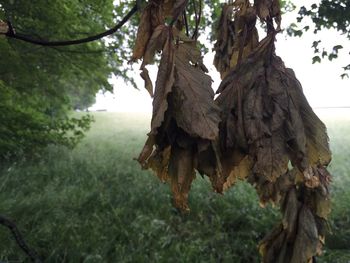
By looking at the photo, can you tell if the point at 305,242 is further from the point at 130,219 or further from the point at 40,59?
the point at 40,59

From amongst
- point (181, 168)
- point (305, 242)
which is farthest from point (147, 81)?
point (305, 242)

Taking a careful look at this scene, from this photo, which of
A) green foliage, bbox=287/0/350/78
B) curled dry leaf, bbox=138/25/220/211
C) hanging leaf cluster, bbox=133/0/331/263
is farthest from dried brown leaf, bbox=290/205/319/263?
green foliage, bbox=287/0/350/78

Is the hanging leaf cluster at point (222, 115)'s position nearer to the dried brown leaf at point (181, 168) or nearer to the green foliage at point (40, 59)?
the dried brown leaf at point (181, 168)

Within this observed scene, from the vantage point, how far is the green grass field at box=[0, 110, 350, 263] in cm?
436

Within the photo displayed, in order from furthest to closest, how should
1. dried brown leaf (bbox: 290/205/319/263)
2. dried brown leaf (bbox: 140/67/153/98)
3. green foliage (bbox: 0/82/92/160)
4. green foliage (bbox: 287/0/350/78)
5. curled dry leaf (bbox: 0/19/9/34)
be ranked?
green foliage (bbox: 0/82/92/160)
green foliage (bbox: 287/0/350/78)
dried brown leaf (bbox: 290/205/319/263)
curled dry leaf (bbox: 0/19/9/34)
dried brown leaf (bbox: 140/67/153/98)

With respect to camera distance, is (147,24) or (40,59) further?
(40,59)

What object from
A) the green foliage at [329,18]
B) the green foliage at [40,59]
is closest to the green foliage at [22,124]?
the green foliage at [40,59]

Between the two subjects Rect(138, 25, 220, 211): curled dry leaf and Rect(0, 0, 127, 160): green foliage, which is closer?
Rect(138, 25, 220, 211): curled dry leaf

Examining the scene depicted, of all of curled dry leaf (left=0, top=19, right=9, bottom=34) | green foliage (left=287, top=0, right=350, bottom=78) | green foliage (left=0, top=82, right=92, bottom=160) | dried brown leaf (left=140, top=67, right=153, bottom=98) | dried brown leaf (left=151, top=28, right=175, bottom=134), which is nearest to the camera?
dried brown leaf (left=151, top=28, right=175, bottom=134)

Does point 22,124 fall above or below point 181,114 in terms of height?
below

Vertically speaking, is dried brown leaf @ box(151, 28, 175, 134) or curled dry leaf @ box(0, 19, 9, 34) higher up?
curled dry leaf @ box(0, 19, 9, 34)

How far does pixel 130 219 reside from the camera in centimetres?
530

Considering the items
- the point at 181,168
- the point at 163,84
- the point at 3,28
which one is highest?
the point at 3,28

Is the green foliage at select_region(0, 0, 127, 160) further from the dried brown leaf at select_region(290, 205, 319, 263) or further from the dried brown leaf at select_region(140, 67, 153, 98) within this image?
the dried brown leaf at select_region(140, 67, 153, 98)
